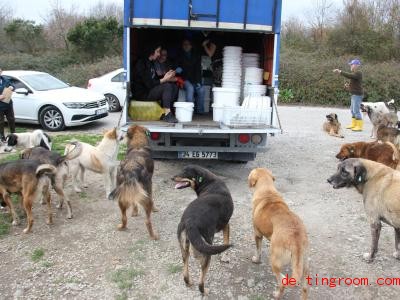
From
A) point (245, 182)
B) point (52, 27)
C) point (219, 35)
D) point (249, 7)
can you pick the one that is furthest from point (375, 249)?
point (52, 27)

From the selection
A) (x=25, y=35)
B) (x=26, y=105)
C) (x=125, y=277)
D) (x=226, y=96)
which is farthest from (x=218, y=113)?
(x=25, y=35)

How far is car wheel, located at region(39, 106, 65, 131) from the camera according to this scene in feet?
37.0

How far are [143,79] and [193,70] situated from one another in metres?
A: 1.15

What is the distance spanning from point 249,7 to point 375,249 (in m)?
4.21

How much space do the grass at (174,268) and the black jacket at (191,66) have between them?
185 inches

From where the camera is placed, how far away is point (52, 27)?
32875 millimetres

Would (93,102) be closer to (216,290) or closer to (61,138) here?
(61,138)

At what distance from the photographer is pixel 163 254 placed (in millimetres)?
4531

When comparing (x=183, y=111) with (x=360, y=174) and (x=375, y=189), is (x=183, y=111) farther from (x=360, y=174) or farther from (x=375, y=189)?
(x=375, y=189)

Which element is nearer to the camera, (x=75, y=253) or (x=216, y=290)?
(x=216, y=290)

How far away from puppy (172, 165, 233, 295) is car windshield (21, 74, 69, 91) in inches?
348

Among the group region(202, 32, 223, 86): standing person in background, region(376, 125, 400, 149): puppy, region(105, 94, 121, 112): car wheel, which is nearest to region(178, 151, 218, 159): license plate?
region(202, 32, 223, 86): standing person in background

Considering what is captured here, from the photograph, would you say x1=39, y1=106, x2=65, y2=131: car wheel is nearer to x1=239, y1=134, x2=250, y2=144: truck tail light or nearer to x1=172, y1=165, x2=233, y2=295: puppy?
x1=239, y1=134, x2=250, y2=144: truck tail light

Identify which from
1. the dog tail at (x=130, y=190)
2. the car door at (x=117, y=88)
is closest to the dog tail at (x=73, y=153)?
the dog tail at (x=130, y=190)
